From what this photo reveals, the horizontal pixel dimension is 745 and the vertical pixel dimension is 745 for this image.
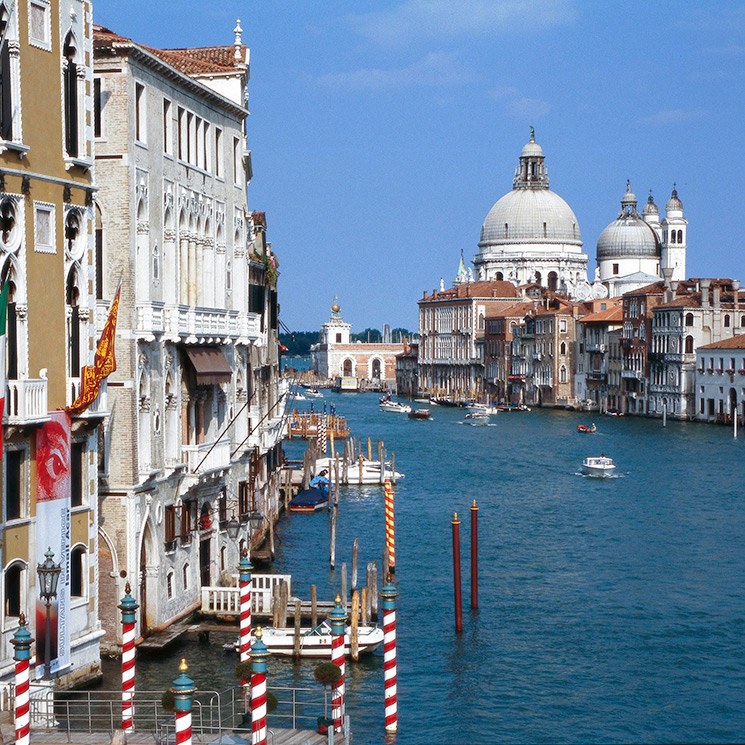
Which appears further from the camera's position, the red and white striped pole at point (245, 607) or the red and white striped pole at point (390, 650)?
the red and white striped pole at point (245, 607)

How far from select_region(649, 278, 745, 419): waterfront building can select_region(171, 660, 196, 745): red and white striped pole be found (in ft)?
238

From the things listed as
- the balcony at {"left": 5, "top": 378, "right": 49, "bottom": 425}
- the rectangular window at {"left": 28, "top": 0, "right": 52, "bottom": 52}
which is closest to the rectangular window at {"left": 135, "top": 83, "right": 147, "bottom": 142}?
the rectangular window at {"left": 28, "top": 0, "right": 52, "bottom": 52}

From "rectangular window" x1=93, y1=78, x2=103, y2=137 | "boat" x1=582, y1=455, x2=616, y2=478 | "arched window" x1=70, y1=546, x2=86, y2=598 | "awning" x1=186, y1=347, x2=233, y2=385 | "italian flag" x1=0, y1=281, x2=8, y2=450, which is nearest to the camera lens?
"italian flag" x1=0, y1=281, x2=8, y2=450

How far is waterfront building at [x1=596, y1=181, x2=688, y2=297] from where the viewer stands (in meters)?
127

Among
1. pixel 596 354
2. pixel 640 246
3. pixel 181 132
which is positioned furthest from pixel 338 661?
pixel 640 246

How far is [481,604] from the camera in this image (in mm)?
25266

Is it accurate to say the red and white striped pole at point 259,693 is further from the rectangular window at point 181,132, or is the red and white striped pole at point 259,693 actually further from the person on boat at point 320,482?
the person on boat at point 320,482

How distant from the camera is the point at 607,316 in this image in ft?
321

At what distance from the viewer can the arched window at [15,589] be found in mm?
14688

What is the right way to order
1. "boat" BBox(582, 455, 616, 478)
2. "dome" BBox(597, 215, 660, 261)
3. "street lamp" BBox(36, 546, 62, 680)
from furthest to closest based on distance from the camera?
"dome" BBox(597, 215, 660, 261)
"boat" BBox(582, 455, 616, 478)
"street lamp" BBox(36, 546, 62, 680)

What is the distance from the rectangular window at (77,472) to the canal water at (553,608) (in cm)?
283

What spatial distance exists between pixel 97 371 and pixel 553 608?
11.8 metres

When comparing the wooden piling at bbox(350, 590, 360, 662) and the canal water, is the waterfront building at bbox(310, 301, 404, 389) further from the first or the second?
the wooden piling at bbox(350, 590, 360, 662)

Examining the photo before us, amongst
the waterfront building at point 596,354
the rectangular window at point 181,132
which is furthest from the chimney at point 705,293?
the rectangular window at point 181,132
